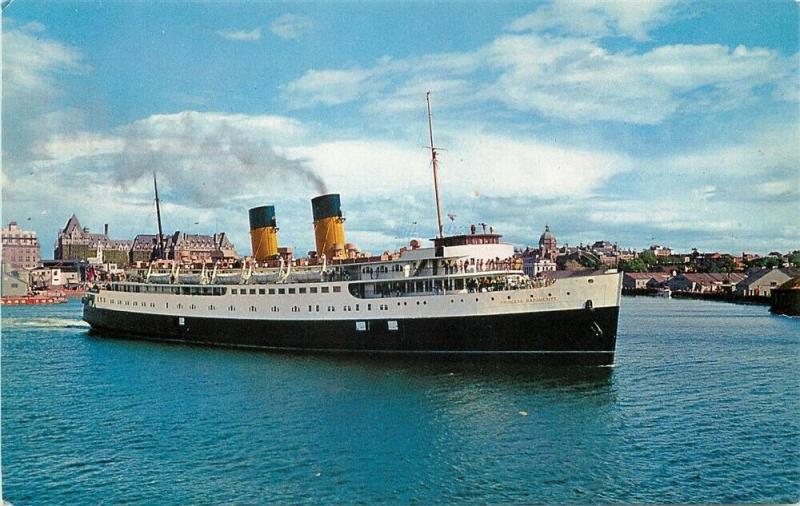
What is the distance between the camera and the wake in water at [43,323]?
34750mm

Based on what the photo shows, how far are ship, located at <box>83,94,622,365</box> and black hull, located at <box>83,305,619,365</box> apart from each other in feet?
0.10

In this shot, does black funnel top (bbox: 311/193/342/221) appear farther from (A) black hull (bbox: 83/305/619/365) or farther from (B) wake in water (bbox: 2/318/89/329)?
(B) wake in water (bbox: 2/318/89/329)

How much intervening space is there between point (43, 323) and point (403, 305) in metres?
25.2

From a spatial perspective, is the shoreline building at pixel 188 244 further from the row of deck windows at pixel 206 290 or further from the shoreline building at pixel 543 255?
the row of deck windows at pixel 206 290

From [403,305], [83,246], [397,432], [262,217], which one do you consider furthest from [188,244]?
[397,432]

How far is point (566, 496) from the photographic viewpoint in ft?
33.8

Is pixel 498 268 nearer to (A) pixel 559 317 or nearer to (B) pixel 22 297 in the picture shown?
(A) pixel 559 317

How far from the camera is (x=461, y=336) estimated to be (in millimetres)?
20656

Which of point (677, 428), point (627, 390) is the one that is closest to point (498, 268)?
point (627, 390)

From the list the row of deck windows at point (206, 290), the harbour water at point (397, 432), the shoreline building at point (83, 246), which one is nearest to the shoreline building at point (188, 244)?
the shoreline building at point (83, 246)

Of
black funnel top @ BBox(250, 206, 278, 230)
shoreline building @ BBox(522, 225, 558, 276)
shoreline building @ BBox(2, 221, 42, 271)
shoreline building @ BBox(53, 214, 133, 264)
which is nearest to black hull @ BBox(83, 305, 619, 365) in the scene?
black funnel top @ BBox(250, 206, 278, 230)

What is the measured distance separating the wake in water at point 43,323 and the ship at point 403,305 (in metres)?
10.7

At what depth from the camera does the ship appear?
19.8 m

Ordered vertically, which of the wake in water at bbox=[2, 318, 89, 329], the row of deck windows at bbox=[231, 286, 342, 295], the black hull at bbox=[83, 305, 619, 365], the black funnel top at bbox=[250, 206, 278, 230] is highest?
the black funnel top at bbox=[250, 206, 278, 230]
